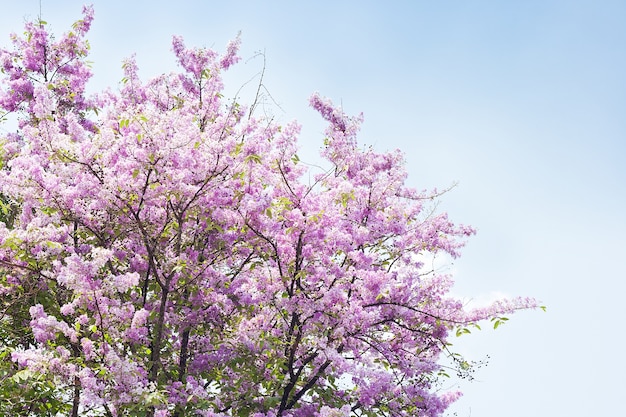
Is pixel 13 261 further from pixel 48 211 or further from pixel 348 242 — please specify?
pixel 348 242

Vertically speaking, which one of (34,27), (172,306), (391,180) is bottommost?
(172,306)

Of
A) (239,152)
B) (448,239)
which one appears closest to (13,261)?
(239,152)

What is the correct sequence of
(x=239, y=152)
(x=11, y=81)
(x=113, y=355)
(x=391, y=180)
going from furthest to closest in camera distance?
(x=11, y=81), (x=391, y=180), (x=239, y=152), (x=113, y=355)

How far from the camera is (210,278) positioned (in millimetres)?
9641

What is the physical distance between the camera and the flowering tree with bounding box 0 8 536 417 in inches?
332

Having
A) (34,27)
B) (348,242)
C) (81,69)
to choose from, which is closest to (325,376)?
(348,242)

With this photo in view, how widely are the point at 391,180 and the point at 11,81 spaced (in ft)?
27.9

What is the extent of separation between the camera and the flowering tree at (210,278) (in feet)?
27.6

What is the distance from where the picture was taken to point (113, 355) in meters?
7.55

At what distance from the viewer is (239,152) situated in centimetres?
912

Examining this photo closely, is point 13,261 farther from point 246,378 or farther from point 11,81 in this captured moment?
point 11,81

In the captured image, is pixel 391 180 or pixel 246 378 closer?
pixel 246 378

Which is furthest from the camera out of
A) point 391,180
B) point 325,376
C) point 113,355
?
point 391,180

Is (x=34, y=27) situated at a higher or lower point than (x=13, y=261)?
higher
